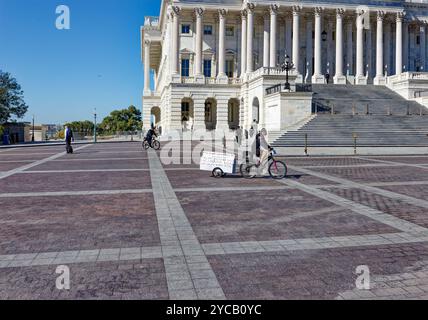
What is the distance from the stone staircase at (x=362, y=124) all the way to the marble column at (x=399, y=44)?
13.0 m

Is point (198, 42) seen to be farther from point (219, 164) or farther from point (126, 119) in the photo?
point (126, 119)

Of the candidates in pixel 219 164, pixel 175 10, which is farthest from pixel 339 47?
pixel 219 164

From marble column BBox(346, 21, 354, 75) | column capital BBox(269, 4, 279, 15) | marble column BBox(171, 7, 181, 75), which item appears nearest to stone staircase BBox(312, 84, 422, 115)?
marble column BBox(346, 21, 354, 75)

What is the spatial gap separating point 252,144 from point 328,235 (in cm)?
831

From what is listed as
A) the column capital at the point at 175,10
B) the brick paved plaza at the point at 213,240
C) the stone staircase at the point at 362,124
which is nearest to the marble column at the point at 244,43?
the column capital at the point at 175,10

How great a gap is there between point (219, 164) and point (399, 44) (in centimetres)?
4921

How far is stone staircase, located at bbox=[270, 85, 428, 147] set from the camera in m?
29.8

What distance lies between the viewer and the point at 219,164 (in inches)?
583

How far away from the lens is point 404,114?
37.7m

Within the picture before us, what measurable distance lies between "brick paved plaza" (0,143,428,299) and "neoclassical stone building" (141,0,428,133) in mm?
36937

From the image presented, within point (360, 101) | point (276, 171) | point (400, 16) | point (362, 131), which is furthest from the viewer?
point (400, 16)

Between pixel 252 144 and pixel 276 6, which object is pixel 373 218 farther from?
pixel 276 6

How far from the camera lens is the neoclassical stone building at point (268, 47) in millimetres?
50938

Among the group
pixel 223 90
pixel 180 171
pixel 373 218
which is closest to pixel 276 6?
pixel 223 90
